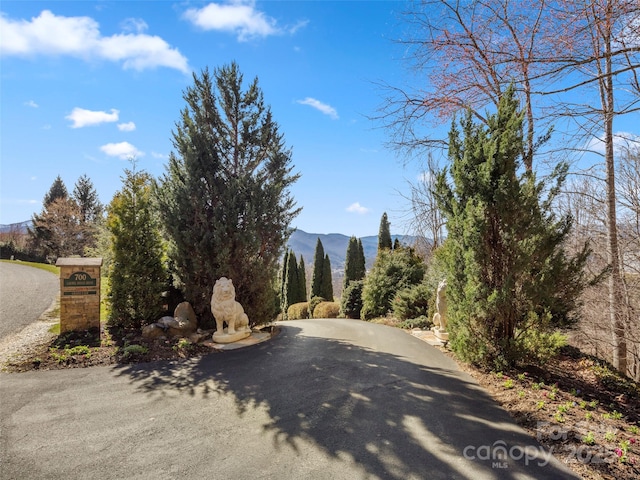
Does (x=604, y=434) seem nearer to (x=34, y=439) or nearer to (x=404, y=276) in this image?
(x=34, y=439)

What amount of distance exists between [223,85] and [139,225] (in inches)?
164

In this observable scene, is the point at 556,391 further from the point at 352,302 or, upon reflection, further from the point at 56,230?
the point at 56,230

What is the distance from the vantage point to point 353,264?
24.3 metres

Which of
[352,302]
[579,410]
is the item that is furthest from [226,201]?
[352,302]

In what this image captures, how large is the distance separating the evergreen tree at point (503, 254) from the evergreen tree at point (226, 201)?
4455 millimetres

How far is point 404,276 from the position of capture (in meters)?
12.8

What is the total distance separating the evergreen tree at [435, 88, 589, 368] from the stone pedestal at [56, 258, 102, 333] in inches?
282

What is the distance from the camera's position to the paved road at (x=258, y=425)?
269cm

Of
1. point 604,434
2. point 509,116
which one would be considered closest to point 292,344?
point 604,434

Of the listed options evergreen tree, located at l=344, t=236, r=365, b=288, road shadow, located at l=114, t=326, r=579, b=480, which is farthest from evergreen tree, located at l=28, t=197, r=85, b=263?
road shadow, located at l=114, t=326, r=579, b=480

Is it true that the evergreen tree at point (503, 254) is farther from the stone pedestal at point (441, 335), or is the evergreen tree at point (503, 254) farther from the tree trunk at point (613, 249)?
the stone pedestal at point (441, 335)

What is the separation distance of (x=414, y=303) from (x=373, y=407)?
7.70 meters

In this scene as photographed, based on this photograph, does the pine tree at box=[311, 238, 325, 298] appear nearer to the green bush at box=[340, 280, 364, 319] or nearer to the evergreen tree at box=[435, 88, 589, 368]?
the green bush at box=[340, 280, 364, 319]

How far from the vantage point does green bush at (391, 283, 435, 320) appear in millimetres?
10834
